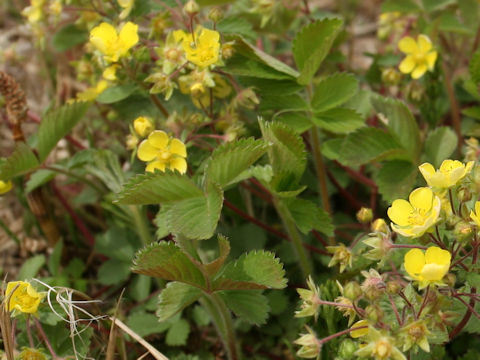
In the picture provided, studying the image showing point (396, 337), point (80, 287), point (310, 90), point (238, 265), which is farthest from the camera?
point (80, 287)

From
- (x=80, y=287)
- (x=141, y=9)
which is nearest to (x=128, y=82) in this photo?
(x=141, y=9)

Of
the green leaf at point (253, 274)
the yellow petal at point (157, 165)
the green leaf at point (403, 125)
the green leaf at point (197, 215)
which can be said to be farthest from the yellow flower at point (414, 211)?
the yellow petal at point (157, 165)

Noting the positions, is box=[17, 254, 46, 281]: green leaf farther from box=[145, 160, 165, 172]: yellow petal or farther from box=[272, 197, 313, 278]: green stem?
box=[272, 197, 313, 278]: green stem

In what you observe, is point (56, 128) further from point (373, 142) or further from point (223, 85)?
point (373, 142)

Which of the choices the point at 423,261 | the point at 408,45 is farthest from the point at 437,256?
the point at 408,45

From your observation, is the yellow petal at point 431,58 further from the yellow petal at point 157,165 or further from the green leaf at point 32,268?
the green leaf at point 32,268

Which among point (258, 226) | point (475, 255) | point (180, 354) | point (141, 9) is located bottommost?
point (180, 354)

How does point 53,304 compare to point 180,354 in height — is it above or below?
above
